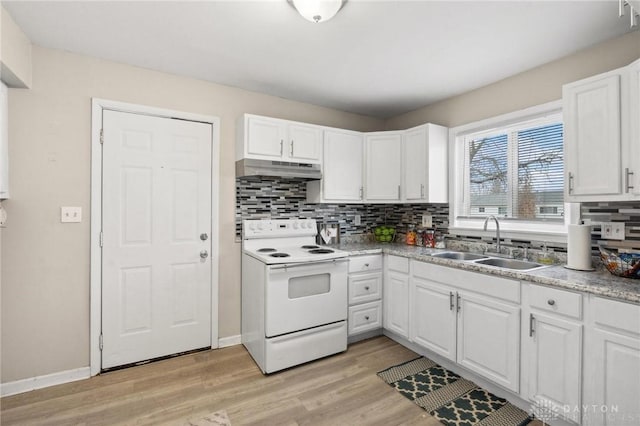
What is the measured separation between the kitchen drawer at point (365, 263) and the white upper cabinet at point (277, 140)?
3.39ft

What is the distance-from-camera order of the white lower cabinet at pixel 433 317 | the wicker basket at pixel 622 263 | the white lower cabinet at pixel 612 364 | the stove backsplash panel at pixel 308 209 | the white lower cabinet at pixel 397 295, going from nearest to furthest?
the white lower cabinet at pixel 612 364
the wicker basket at pixel 622 263
the white lower cabinet at pixel 433 317
the white lower cabinet at pixel 397 295
the stove backsplash panel at pixel 308 209

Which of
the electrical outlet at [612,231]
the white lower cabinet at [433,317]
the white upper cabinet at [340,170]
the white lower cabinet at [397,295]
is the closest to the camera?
the electrical outlet at [612,231]

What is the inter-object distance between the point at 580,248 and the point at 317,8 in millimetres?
2163

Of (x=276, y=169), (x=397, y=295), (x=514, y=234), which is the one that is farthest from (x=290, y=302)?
(x=514, y=234)

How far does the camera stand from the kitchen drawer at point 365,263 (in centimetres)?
288

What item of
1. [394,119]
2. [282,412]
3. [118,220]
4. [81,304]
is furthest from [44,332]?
[394,119]

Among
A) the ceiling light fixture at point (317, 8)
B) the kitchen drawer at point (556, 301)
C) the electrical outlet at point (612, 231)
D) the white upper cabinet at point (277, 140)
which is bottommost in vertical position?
the kitchen drawer at point (556, 301)

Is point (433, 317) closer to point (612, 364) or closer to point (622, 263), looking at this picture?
point (612, 364)

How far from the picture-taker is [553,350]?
174 cm

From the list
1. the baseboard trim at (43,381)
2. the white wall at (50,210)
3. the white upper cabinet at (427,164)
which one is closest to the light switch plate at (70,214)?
the white wall at (50,210)

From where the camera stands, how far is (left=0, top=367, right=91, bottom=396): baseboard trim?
207 centimetres

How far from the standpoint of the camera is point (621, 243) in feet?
6.56

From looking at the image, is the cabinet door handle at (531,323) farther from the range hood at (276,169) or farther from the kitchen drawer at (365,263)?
the range hood at (276,169)

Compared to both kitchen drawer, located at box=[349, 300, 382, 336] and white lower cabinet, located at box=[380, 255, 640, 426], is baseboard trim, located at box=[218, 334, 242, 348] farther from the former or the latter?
white lower cabinet, located at box=[380, 255, 640, 426]
